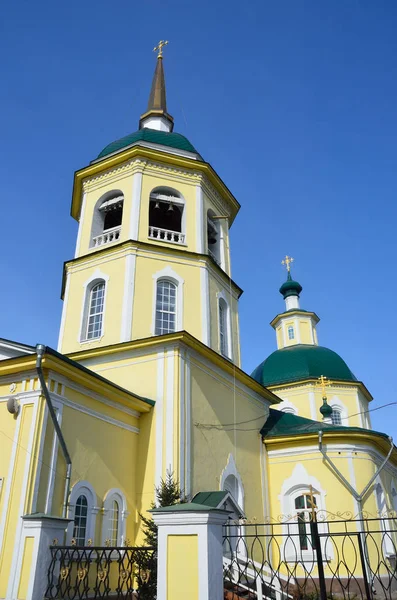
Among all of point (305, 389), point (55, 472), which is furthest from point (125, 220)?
point (305, 389)

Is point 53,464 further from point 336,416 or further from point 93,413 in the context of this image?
point 336,416

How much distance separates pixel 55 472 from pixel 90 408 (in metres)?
1.46

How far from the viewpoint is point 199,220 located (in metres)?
13.7

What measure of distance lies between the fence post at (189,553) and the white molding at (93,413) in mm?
3680

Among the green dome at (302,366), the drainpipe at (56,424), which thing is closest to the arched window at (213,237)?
the drainpipe at (56,424)

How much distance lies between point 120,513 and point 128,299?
190 inches

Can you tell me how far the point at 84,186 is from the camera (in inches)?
577

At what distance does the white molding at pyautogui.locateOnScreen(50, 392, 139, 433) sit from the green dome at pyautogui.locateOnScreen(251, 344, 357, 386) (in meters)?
14.0

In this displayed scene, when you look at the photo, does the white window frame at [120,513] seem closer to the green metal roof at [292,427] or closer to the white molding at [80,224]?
the green metal roof at [292,427]

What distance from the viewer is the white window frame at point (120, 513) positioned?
29.7 ft

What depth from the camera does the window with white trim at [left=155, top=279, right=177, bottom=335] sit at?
12.3 metres

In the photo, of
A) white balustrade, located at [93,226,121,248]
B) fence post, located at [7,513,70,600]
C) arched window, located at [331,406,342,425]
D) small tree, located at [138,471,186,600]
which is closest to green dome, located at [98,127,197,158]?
white balustrade, located at [93,226,121,248]

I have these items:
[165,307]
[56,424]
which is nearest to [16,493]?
[56,424]

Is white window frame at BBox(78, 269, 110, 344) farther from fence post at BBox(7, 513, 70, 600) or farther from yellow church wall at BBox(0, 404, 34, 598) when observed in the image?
fence post at BBox(7, 513, 70, 600)
